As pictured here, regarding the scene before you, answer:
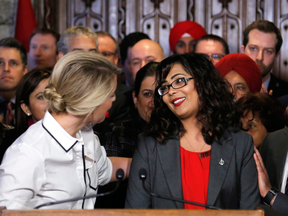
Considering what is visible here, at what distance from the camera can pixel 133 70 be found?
3.71 meters

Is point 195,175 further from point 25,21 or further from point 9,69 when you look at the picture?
point 25,21

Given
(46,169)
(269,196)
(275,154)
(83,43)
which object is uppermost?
(83,43)

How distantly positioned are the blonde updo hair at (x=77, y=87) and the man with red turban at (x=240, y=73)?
141cm

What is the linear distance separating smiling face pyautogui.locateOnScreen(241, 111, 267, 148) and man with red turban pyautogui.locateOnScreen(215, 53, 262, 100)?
12.8 inches

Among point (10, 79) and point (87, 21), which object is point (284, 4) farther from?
point (10, 79)

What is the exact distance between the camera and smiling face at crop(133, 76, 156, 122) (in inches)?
111

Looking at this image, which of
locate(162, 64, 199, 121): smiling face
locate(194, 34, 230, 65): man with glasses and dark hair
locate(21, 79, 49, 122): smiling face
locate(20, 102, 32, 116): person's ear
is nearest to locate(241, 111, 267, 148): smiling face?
locate(162, 64, 199, 121): smiling face

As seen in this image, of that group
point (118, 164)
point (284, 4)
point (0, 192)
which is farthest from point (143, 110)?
point (284, 4)

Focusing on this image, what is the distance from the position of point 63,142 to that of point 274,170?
1.31 m

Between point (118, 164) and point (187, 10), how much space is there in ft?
8.81

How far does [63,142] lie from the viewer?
1.79 m

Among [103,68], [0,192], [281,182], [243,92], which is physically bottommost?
[281,182]

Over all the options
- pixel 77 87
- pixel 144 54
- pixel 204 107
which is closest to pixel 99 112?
pixel 77 87

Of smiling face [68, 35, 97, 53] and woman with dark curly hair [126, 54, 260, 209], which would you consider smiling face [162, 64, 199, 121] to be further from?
smiling face [68, 35, 97, 53]
